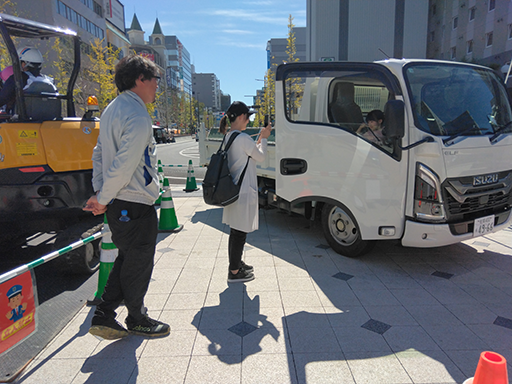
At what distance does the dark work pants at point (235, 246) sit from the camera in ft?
12.4

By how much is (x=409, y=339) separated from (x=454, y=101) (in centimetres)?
262

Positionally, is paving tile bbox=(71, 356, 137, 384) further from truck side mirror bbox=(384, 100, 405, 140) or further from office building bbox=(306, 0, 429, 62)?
office building bbox=(306, 0, 429, 62)

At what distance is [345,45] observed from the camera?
125ft

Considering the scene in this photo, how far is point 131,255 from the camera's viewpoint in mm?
2674

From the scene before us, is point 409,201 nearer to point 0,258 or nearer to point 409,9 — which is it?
point 0,258

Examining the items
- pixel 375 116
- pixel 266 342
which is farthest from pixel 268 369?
pixel 375 116

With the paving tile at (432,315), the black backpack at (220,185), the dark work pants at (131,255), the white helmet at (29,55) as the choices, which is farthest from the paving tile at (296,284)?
the white helmet at (29,55)

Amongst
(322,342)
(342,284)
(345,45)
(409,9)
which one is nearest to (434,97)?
(342,284)

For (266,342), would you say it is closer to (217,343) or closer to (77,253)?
(217,343)

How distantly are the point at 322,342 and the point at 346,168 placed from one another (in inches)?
82.4

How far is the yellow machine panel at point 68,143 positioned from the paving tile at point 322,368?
298 centimetres

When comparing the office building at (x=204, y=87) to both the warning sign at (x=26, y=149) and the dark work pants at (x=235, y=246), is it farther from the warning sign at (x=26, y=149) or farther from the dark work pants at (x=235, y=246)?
the dark work pants at (x=235, y=246)

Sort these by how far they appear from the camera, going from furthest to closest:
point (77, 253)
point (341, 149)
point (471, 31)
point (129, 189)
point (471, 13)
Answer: point (471, 13), point (471, 31), point (341, 149), point (77, 253), point (129, 189)

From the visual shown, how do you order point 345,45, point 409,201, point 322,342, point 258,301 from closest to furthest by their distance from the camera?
1. point 322,342
2. point 258,301
3. point 409,201
4. point 345,45
